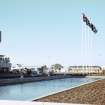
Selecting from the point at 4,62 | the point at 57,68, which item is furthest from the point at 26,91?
the point at 57,68

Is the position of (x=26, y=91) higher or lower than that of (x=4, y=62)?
lower

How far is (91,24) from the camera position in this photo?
173 ft

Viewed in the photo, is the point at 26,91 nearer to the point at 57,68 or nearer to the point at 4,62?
the point at 4,62

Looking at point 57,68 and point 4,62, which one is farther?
point 57,68

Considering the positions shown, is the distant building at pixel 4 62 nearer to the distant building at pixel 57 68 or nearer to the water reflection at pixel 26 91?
the distant building at pixel 57 68

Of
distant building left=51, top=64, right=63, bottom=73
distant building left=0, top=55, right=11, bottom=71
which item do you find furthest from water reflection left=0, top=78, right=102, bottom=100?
distant building left=51, top=64, right=63, bottom=73

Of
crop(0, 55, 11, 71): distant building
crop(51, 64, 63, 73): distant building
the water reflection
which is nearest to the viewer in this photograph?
the water reflection

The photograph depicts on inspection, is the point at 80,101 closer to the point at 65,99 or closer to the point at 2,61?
the point at 65,99

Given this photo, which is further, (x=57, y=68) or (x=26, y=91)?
(x=57, y=68)

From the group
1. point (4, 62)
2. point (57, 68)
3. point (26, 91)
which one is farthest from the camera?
point (57, 68)

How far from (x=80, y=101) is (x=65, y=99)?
82cm

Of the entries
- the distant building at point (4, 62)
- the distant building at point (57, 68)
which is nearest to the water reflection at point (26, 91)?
the distant building at point (4, 62)

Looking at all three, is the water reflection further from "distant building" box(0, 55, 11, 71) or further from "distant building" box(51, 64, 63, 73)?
"distant building" box(51, 64, 63, 73)

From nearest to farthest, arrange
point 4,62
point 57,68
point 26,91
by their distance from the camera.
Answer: point 26,91, point 4,62, point 57,68
